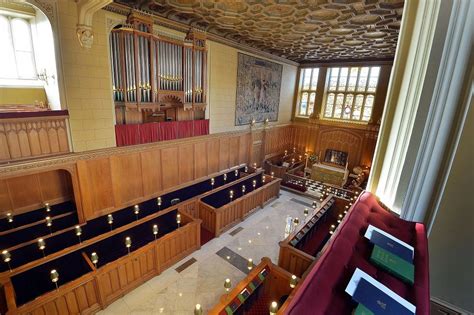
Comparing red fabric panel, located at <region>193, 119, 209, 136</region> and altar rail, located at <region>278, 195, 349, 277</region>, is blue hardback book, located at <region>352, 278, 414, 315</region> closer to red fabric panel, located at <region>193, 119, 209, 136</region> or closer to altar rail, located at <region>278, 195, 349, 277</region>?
altar rail, located at <region>278, 195, 349, 277</region>

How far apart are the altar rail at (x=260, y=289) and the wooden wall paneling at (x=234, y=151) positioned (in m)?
6.36

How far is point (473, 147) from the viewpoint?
245cm

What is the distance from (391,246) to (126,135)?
660 cm

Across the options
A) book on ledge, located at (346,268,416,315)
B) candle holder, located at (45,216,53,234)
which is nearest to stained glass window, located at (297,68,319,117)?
candle holder, located at (45,216,53,234)

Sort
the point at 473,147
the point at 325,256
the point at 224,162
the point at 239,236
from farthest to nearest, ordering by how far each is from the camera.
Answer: the point at 224,162
the point at 239,236
the point at 473,147
the point at 325,256

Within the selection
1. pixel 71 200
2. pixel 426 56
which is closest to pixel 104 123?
pixel 71 200

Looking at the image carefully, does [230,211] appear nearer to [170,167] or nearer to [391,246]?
[170,167]

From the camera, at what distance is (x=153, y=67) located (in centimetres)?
645

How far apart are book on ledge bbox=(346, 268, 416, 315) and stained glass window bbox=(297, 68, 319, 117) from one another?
13814 millimetres

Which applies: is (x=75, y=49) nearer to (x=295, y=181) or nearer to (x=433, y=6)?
(x=433, y=6)

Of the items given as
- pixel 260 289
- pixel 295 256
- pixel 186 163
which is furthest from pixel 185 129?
pixel 260 289

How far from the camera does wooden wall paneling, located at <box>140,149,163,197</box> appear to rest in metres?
7.21

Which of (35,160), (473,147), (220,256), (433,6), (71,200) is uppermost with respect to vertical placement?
(433,6)

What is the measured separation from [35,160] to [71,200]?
6.06ft
